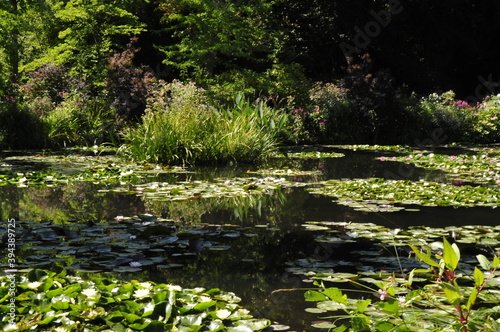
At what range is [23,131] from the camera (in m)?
12.7

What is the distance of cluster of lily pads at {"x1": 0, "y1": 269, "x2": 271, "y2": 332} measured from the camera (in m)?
2.17

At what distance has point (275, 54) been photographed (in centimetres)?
2008

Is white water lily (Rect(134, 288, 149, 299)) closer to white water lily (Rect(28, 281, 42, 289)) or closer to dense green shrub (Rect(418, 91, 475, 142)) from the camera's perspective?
white water lily (Rect(28, 281, 42, 289))

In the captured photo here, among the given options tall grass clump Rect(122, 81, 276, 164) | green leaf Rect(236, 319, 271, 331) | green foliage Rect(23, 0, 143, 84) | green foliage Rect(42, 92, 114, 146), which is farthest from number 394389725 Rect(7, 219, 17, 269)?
green foliage Rect(23, 0, 143, 84)

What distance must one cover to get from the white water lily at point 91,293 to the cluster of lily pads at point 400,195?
3.13 meters

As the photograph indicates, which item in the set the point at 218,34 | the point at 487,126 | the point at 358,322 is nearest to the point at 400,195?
the point at 358,322

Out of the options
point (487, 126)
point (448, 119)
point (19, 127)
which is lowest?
point (19, 127)

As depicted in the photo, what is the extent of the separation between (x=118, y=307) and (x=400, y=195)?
4.03 m

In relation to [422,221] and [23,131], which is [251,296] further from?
[23,131]

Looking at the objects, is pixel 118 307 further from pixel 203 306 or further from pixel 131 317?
pixel 203 306

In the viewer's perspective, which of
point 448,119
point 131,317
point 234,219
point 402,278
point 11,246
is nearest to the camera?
point 131,317

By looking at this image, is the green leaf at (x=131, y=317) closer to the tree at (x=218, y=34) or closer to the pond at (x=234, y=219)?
the pond at (x=234, y=219)

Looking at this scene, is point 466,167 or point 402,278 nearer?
point 402,278

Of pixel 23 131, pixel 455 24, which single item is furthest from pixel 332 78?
pixel 23 131
